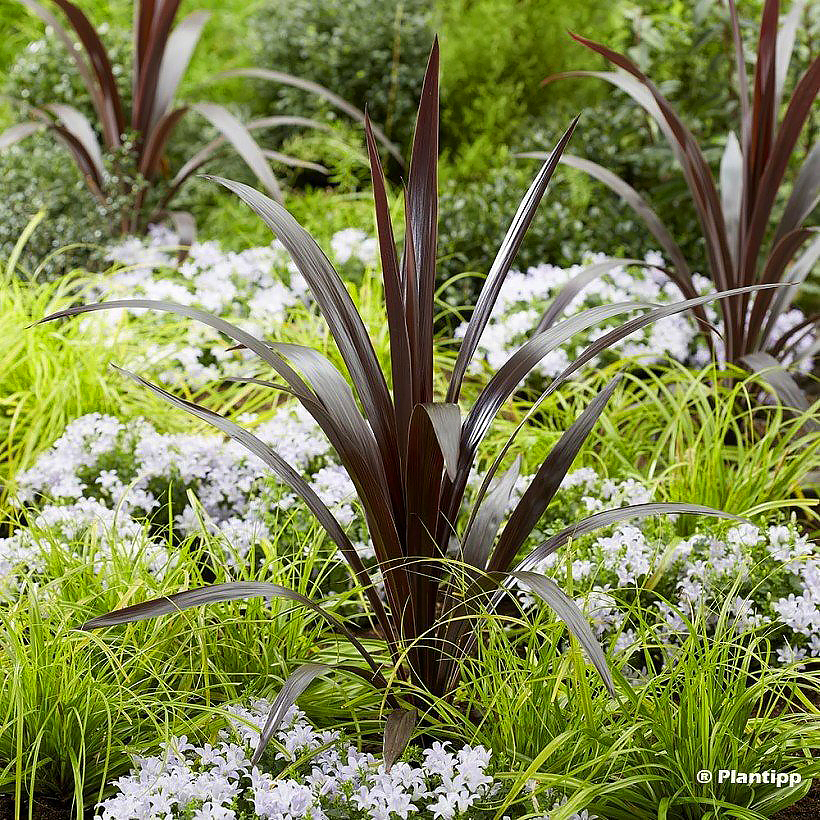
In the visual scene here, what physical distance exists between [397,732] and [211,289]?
221 centimetres

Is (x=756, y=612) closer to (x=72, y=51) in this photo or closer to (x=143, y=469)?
(x=143, y=469)

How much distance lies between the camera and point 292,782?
51.7 inches

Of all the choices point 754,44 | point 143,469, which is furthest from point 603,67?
point 143,469

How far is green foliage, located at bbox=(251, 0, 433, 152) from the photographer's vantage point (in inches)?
197

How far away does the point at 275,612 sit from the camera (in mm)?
1729

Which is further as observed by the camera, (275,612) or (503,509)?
(275,612)

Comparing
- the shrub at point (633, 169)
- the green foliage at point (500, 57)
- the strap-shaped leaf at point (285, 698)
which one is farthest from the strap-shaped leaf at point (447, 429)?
the green foliage at point (500, 57)

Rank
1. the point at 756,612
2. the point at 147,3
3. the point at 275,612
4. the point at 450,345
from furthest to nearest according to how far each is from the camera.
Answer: the point at 147,3
the point at 450,345
the point at 756,612
the point at 275,612

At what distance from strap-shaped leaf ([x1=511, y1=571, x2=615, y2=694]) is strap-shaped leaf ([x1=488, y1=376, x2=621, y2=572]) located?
5.0 inches

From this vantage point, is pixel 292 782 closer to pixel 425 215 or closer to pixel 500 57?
pixel 425 215

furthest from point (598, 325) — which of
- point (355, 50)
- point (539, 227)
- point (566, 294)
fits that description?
point (355, 50)

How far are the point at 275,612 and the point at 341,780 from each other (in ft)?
1.37

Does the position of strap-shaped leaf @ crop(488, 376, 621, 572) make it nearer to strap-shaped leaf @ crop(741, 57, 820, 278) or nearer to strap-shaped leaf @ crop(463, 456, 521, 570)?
strap-shaped leaf @ crop(463, 456, 521, 570)

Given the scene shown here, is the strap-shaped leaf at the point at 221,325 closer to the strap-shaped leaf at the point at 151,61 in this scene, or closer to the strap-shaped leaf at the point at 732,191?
the strap-shaped leaf at the point at 732,191
